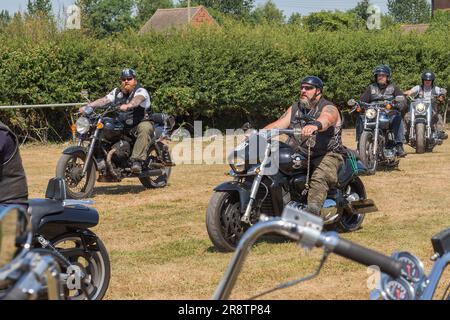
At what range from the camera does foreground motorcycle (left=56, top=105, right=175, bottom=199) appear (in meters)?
11.0

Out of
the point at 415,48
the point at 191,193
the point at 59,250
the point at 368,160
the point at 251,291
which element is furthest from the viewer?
the point at 415,48

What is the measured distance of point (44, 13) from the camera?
22.9 meters

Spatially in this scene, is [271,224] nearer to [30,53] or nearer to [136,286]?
[136,286]

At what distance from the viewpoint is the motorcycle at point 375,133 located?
13352 millimetres

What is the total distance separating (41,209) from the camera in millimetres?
5379

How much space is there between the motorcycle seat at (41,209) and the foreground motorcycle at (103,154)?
17.5 feet

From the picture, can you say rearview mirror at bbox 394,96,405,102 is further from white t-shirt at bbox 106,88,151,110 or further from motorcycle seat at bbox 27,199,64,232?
motorcycle seat at bbox 27,199,64,232

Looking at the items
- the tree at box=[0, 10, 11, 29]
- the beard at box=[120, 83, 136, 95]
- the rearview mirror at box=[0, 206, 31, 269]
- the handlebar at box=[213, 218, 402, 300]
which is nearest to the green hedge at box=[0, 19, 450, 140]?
the tree at box=[0, 10, 11, 29]

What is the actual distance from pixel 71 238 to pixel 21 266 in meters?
3.18

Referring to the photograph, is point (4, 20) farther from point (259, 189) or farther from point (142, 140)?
point (259, 189)

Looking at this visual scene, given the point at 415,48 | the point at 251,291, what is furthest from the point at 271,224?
the point at 415,48

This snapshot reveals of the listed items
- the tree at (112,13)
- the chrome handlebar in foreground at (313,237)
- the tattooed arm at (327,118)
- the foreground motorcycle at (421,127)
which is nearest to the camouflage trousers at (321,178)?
the tattooed arm at (327,118)

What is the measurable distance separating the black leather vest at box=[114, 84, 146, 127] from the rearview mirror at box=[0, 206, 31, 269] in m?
9.04

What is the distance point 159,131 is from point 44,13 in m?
11.9
